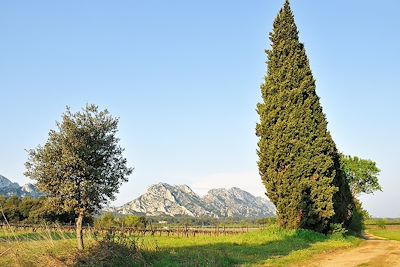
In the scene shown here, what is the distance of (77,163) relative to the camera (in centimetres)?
1956

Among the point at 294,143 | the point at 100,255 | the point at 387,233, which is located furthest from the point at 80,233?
the point at 387,233

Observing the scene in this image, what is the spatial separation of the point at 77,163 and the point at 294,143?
1695cm

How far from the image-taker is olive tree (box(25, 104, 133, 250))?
19750mm

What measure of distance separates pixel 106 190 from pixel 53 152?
3022mm

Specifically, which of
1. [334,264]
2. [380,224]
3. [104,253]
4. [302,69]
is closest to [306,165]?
[302,69]

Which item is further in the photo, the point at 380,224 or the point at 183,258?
the point at 380,224

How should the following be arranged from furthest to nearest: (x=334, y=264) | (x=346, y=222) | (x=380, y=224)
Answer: (x=380, y=224), (x=346, y=222), (x=334, y=264)

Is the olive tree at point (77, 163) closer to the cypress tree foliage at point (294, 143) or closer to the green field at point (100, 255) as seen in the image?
the green field at point (100, 255)

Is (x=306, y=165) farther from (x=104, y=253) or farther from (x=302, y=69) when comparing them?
(x=104, y=253)

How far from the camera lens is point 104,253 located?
13359 millimetres

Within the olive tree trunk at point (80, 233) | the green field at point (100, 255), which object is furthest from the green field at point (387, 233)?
the olive tree trunk at point (80, 233)

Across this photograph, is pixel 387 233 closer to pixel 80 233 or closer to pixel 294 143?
pixel 294 143

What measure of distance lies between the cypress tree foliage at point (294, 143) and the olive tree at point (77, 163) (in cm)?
1471

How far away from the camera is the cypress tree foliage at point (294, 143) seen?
100 ft
